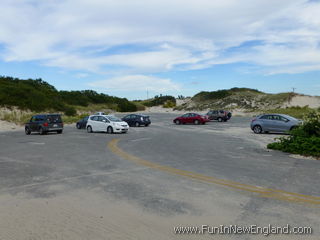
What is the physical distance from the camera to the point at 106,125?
2505 centimetres

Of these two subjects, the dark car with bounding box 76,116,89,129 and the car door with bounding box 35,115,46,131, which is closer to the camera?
the car door with bounding box 35,115,46,131

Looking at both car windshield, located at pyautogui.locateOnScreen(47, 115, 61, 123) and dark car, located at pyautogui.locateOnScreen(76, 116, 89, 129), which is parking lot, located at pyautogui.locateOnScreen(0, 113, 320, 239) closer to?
car windshield, located at pyautogui.locateOnScreen(47, 115, 61, 123)

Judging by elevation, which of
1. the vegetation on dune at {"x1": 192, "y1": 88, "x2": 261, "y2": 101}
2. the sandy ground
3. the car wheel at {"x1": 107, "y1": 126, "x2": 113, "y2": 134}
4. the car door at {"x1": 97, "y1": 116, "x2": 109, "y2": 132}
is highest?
the vegetation on dune at {"x1": 192, "y1": 88, "x2": 261, "y2": 101}

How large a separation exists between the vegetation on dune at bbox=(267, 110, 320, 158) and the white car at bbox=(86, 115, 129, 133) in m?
13.5

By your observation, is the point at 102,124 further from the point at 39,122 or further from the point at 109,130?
the point at 39,122

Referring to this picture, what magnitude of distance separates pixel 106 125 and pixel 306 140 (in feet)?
53.9

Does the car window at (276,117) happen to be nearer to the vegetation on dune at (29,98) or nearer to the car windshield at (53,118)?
the car windshield at (53,118)

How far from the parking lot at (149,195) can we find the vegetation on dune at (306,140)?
1.14m

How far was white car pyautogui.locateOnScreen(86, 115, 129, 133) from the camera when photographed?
2456 centimetres

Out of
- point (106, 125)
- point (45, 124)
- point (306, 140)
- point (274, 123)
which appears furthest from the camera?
point (106, 125)

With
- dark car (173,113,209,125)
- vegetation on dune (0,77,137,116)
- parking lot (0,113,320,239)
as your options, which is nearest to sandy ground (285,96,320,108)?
dark car (173,113,209,125)

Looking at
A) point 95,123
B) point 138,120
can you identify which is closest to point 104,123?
point 95,123

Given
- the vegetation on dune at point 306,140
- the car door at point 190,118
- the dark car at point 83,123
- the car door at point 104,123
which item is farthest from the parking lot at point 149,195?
the car door at point 190,118

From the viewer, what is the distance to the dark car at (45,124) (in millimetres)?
24656
